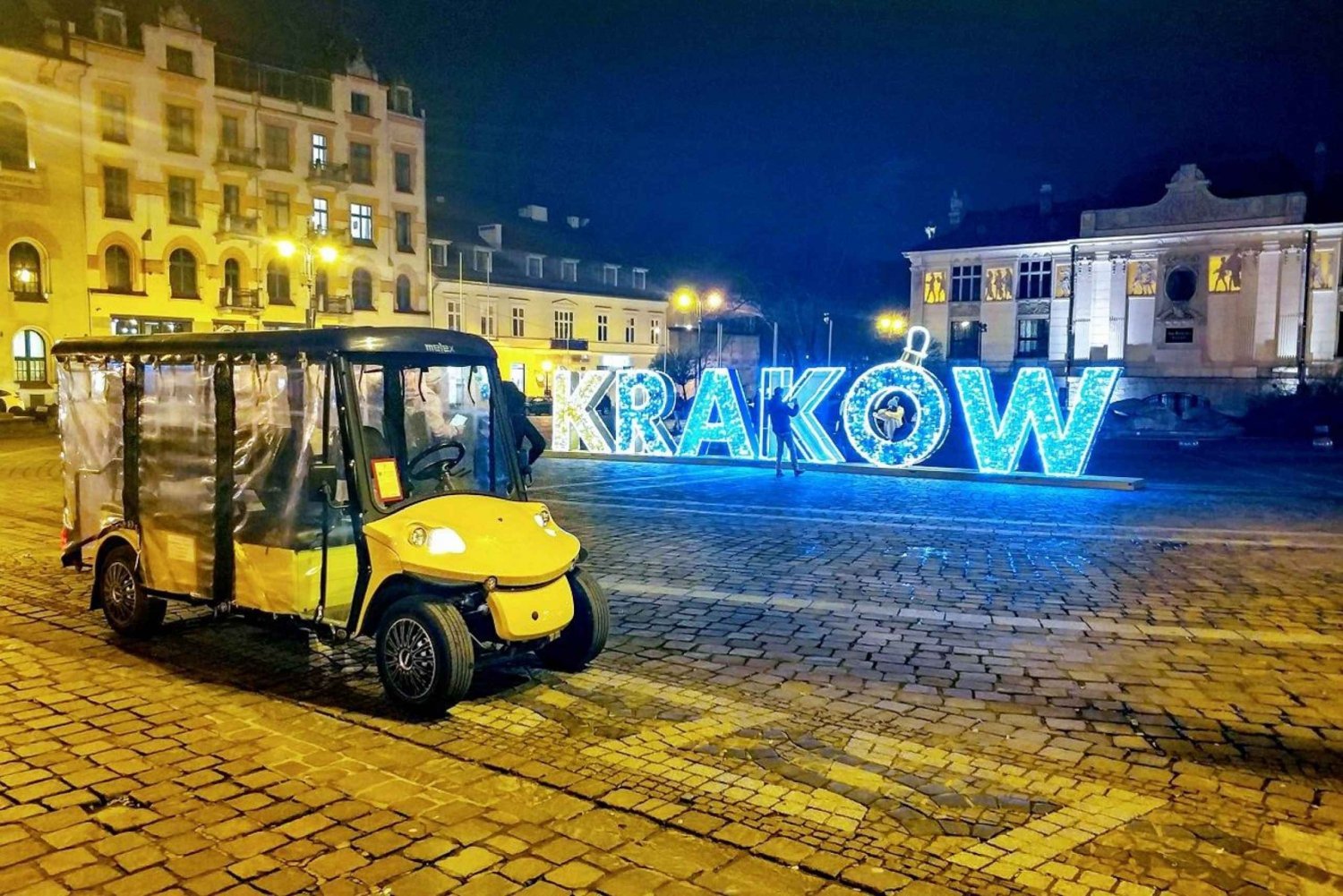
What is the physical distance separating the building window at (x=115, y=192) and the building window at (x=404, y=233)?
47.0 ft

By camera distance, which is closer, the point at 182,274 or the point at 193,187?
the point at 182,274

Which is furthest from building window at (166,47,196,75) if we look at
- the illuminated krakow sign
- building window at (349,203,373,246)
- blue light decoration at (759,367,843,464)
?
blue light decoration at (759,367,843,464)

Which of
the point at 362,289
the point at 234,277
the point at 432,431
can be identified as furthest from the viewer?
the point at 362,289

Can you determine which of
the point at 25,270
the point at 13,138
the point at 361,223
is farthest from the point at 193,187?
the point at 361,223

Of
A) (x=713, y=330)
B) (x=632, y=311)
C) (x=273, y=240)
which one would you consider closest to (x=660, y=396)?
(x=273, y=240)

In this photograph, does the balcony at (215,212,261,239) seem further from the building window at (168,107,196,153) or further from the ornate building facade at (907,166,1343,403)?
the ornate building facade at (907,166,1343,403)

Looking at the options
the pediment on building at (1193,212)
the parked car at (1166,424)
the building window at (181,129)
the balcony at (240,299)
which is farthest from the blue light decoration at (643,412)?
the pediment on building at (1193,212)

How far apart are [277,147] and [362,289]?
8308mm

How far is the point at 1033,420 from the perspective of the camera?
20.7 meters

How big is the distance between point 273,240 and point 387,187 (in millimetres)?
8183

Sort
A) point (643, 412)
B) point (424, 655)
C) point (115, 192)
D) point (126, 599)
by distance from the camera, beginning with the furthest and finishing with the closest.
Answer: point (115, 192)
point (643, 412)
point (126, 599)
point (424, 655)

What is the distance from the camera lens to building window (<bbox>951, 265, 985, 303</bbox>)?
2345 inches

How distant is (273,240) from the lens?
4956 cm

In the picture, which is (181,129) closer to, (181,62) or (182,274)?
(181,62)
